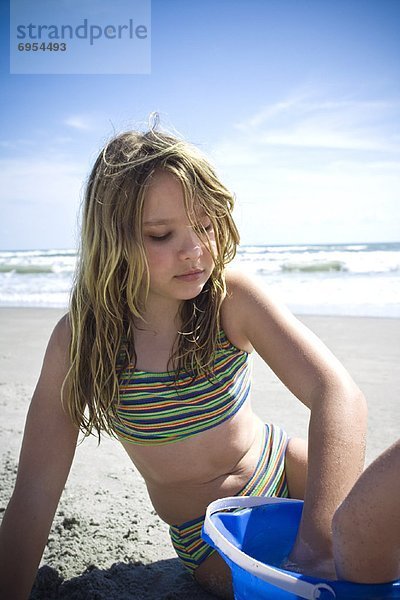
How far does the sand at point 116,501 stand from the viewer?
2.10 m

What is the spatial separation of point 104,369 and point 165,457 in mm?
345

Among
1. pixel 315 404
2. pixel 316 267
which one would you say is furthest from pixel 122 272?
pixel 316 267

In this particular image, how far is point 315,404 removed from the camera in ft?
5.26

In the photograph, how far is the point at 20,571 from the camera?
1.74 metres

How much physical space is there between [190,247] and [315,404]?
586mm

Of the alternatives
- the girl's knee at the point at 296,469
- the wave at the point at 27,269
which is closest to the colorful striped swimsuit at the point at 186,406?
the girl's knee at the point at 296,469

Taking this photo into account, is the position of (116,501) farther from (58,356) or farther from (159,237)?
(159,237)

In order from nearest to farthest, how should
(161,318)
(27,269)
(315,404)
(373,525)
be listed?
(373,525) < (315,404) < (161,318) < (27,269)

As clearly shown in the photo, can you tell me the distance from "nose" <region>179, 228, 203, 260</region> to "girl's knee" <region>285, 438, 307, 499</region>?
0.82 metres

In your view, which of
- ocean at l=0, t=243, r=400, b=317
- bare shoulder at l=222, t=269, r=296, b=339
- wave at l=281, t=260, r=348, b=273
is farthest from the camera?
wave at l=281, t=260, r=348, b=273

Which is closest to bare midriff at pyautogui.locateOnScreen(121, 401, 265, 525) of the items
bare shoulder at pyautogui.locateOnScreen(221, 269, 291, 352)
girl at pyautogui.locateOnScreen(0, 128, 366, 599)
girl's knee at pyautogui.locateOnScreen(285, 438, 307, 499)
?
girl at pyautogui.locateOnScreen(0, 128, 366, 599)

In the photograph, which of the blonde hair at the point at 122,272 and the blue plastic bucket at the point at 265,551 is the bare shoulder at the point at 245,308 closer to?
the blonde hair at the point at 122,272

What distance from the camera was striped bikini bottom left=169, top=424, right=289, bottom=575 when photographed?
2000mm

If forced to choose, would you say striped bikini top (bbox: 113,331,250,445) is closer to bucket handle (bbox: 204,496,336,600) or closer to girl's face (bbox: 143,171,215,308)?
→ girl's face (bbox: 143,171,215,308)
